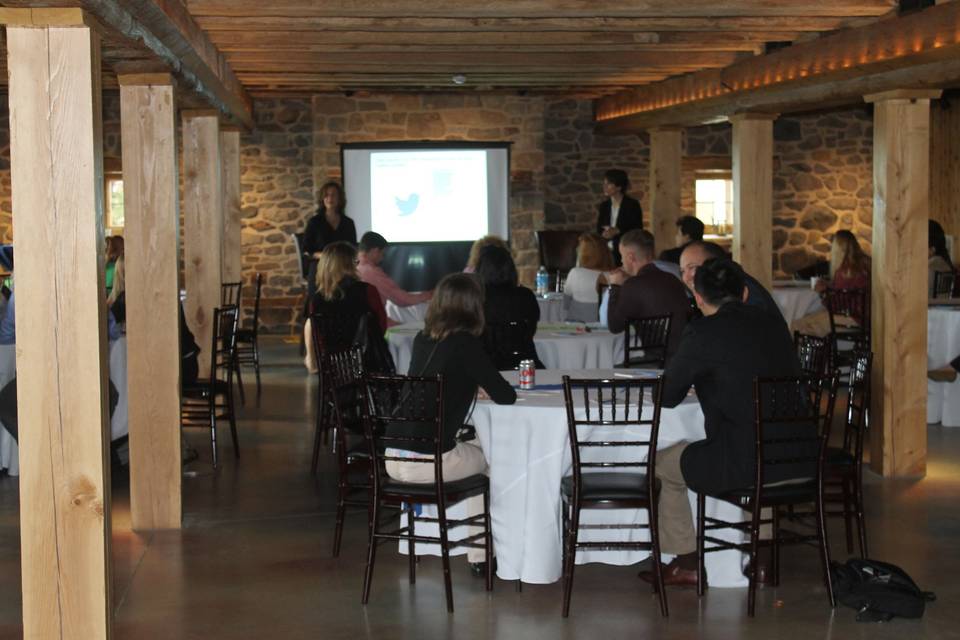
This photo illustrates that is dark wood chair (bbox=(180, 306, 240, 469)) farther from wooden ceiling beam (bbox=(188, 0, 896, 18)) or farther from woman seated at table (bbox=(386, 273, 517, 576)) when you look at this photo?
woman seated at table (bbox=(386, 273, 517, 576))

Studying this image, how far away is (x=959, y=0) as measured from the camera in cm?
630

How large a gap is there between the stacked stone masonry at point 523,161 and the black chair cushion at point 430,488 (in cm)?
997

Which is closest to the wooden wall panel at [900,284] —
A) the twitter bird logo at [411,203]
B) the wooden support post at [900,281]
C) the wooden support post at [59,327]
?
the wooden support post at [900,281]

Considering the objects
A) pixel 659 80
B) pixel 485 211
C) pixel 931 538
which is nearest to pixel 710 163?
pixel 485 211

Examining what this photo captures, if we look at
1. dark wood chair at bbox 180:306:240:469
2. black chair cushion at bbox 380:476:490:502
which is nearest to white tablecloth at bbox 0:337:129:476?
dark wood chair at bbox 180:306:240:469

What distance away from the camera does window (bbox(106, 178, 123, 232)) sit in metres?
15.3

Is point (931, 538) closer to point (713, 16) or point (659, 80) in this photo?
point (713, 16)

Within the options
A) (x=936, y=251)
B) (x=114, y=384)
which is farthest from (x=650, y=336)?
(x=936, y=251)

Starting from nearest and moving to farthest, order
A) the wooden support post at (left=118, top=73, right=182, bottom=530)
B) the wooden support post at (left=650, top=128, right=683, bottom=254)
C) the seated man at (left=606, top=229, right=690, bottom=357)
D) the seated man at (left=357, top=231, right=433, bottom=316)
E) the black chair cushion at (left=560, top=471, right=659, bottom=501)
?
the black chair cushion at (left=560, top=471, right=659, bottom=501) → the wooden support post at (left=118, top=73, right=182, bottom=530) → the seated man at (left=606, top=229, right=690, bottom=357) → the seated man at (left=357, top=231, right=433, bottom=316) → the wooden support post at (left=650, top=128, right=683, bottom=254)

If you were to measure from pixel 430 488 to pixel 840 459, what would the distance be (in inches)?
71.1

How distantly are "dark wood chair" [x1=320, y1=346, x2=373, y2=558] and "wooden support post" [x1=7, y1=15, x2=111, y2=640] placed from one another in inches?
49.2

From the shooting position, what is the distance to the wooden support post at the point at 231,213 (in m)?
12.6

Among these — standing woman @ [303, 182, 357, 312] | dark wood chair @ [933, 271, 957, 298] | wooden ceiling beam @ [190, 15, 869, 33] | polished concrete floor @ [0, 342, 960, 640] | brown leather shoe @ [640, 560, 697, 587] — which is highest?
wooden ceiling beam @ [190, 15, 869, 33]

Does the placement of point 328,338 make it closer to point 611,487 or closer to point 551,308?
point 551,308
